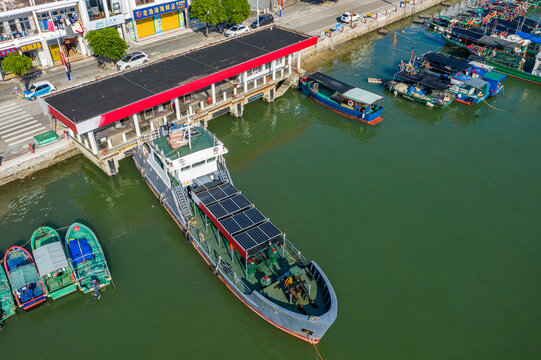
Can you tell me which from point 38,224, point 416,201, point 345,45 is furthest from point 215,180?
point 345,45

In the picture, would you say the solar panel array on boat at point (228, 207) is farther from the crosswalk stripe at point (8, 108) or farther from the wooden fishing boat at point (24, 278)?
the crosswalk stripe at point (8, 108)

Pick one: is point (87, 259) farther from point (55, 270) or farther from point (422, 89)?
point (422, 89)

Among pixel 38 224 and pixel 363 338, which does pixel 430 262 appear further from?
pixel 38 224

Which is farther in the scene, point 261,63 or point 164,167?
point 261,63

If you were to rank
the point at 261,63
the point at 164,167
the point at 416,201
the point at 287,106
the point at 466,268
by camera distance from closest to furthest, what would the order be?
the point at 466,268, the point at 164,167, the point at 416,201, the point at 261,63, the point at 287,106

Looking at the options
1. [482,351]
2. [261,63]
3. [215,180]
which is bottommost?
[482,351]

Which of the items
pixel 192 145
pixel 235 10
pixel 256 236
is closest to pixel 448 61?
pixel 235 10
